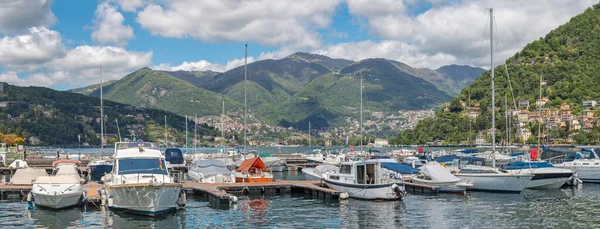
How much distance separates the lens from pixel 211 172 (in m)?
52.4

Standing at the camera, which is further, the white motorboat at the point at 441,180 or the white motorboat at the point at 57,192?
the white motorboat at the point at 441,180

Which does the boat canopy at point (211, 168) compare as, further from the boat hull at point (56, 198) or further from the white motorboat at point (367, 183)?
the boat hull at point (56, 198)

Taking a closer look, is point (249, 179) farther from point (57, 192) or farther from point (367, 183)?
point (57, 192)

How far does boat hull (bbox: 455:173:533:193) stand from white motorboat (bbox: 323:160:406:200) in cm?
789

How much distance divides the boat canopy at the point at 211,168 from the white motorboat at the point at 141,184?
1623cm

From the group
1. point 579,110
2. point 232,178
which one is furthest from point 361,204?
point 579,110

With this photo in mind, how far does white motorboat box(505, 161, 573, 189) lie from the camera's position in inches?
1871

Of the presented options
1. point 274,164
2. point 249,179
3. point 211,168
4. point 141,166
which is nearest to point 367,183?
point 249,179

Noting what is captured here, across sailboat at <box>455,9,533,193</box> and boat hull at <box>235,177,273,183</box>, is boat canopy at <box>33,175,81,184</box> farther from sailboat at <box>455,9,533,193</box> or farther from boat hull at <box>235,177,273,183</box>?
sailboat at <box>455,9,533,193</box>

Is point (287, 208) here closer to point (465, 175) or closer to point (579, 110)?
point (465, 175)

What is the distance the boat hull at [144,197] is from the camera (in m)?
A: 31.4

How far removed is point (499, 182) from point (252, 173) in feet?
66.6

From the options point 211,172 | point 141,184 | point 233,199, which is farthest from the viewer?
point 211,172

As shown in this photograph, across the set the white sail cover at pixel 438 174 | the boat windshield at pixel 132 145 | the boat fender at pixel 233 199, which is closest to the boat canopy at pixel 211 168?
the boat fender at pixel 233 199
